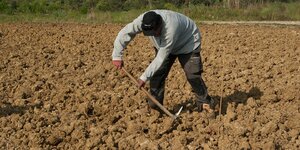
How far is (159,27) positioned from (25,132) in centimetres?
184

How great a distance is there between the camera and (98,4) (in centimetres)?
2758

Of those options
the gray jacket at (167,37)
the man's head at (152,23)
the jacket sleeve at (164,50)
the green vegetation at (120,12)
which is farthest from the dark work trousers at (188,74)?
the green vegetation at (120,12)

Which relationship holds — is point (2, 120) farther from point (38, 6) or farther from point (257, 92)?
point (38, 6)

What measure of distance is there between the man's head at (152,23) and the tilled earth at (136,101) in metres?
1.08

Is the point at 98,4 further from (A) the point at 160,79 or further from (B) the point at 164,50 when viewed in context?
(B) the point at 164,50

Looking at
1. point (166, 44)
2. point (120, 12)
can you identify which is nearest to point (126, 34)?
point (166, 44)

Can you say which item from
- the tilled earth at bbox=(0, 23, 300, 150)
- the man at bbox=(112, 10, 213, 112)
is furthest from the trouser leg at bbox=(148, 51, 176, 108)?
the tilled earth at bbox=(0, 23, 300, 150)

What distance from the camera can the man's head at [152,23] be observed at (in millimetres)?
4832

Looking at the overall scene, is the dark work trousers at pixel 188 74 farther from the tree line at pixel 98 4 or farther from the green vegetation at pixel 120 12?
the tree line at pixel 98 4

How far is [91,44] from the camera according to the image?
11.8 metres

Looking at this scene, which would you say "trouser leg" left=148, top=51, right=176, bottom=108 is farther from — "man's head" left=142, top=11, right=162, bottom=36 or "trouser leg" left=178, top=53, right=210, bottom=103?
"man's head" left=142, top=11, right=162, bottom=36

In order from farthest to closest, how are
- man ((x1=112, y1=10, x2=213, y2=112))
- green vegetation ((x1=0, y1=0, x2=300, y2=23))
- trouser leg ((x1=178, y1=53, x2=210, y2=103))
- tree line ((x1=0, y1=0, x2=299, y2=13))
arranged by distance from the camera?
tree line ((x1=0, y1=0, x2=299, y2=13)) → green vegetation ((x1=0, y1=0, x2=300, y2=23)) → trouser leg ((x1=178, y1=53, x2=210, y2=103)) → man ((x1=112, y1=10, x2=213, y2=112))

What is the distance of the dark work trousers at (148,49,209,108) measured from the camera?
5.62 metres

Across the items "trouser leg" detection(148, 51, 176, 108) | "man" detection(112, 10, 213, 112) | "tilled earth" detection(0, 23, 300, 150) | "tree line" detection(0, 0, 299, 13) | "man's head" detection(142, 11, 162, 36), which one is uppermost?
"man's head" detection(142, 11, 162, 36)
